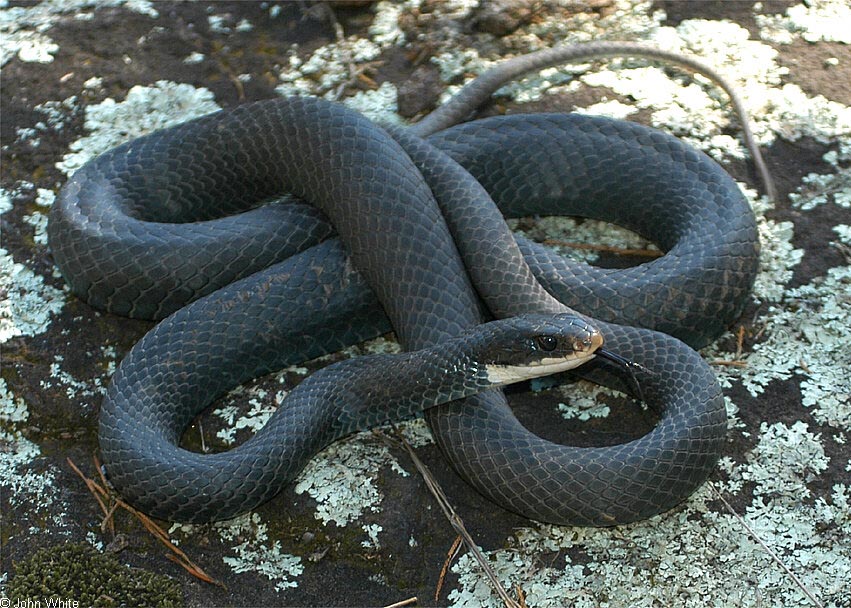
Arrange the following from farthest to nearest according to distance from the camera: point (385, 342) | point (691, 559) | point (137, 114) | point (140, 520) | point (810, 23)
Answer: point (810, 23)
point (137, 114)
point (385, 342)
point (140, 520)
point (691, 559)

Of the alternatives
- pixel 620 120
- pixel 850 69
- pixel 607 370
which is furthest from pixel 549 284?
pixel 850 69

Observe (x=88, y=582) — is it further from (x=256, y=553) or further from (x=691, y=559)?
(x=691, y=559)

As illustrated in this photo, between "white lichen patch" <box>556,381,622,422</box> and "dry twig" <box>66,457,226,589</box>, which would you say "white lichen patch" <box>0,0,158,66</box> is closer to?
"dry twig" <box>66,457,226,589</box>

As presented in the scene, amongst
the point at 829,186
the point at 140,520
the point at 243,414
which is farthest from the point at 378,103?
the point at 140,520

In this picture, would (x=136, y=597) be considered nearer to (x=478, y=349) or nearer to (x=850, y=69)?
(x=478, y=349)

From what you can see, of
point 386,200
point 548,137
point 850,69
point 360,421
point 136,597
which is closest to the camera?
point 136,597

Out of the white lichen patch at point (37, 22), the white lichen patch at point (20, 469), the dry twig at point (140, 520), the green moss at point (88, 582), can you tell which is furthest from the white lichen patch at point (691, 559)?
the white lichen patch at point (37, 22)
